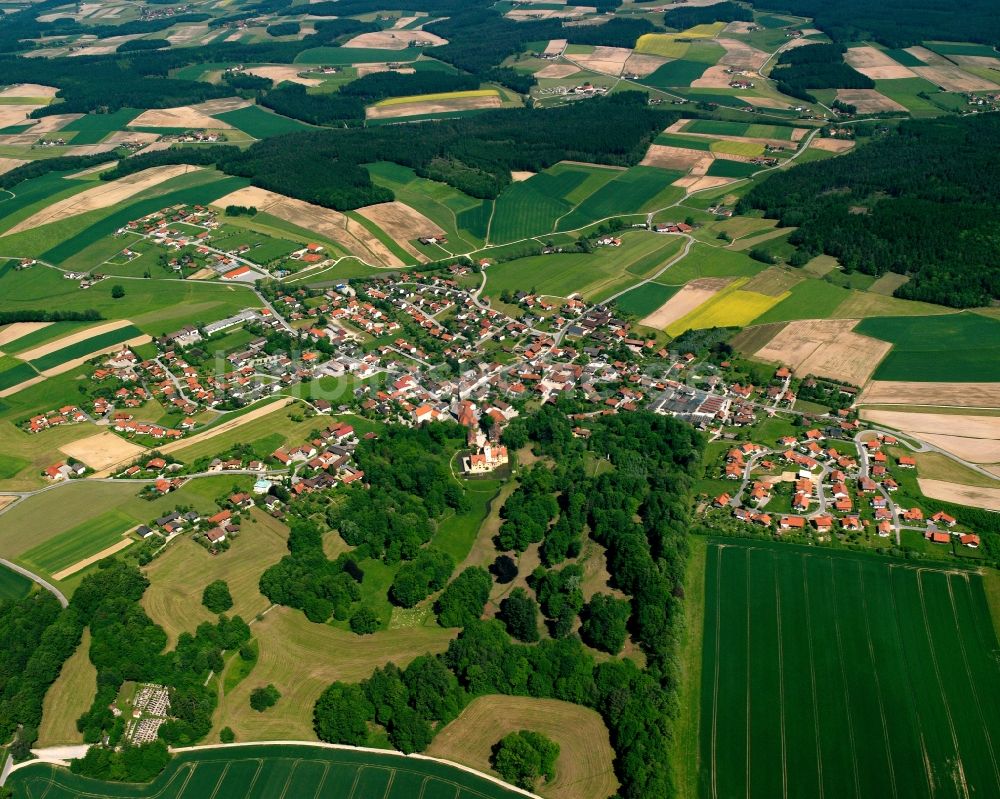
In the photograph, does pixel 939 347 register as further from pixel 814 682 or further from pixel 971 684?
pixel 814 682

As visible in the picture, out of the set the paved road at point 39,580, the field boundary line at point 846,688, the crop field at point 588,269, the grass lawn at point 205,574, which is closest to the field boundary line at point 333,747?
the grass lawn at point 205,574

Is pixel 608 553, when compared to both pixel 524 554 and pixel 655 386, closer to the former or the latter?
pixel 524 554

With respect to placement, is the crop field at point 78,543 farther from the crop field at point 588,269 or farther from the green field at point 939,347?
the green field at point 939,347

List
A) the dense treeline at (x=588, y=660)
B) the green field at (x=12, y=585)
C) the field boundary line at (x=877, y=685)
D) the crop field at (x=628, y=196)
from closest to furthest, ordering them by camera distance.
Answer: the field boundary line at (x=877, y=685) → the dense treeline at (x=588, y=660) → the green field at (x=12, y=585) → the crop field at (x=628, y=196)

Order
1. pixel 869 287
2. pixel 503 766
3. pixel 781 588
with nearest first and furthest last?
pixel 503 766 → pixel 781 588 → pixel 869 287

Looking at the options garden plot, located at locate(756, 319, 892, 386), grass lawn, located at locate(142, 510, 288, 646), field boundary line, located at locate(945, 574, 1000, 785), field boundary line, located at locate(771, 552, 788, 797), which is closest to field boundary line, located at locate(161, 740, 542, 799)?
grass lawn, located at locate(142, 510, 288, 646)

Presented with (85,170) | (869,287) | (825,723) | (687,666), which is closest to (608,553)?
(687,666)

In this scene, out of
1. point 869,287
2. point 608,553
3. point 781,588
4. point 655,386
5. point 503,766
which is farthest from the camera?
point 869,287
